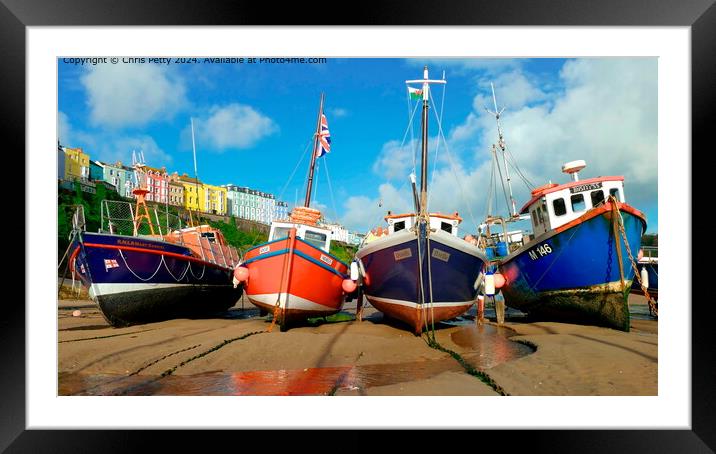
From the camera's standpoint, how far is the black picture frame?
14.7 feet

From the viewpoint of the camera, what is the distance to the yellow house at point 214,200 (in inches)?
1743

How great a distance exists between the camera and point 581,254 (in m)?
9.26

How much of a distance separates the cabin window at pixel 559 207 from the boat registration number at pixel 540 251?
1408 millimetres

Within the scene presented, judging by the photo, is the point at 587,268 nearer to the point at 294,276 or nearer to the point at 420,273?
the point at 420,273

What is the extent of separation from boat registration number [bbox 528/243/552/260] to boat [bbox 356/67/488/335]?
1.41 metres

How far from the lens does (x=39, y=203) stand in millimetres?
5184

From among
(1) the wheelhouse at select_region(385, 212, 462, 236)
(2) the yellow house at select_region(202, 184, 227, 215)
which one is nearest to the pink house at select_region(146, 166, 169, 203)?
(2) the yellow house at select_region(202, 184, 227, 215)

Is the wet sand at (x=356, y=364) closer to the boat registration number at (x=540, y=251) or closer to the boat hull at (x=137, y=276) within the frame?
the boat hull at (x=137, y=276)

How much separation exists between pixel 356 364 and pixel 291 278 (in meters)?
3.62

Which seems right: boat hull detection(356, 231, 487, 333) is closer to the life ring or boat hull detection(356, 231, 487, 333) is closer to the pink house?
the life ring

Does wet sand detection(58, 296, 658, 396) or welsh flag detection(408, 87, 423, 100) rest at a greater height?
welsh flag detection(408, 87, 423, 100)

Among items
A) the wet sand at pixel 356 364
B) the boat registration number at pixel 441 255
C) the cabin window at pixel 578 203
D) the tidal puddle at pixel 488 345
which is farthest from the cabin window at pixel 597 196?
the boat registration number at pixel 441 255
